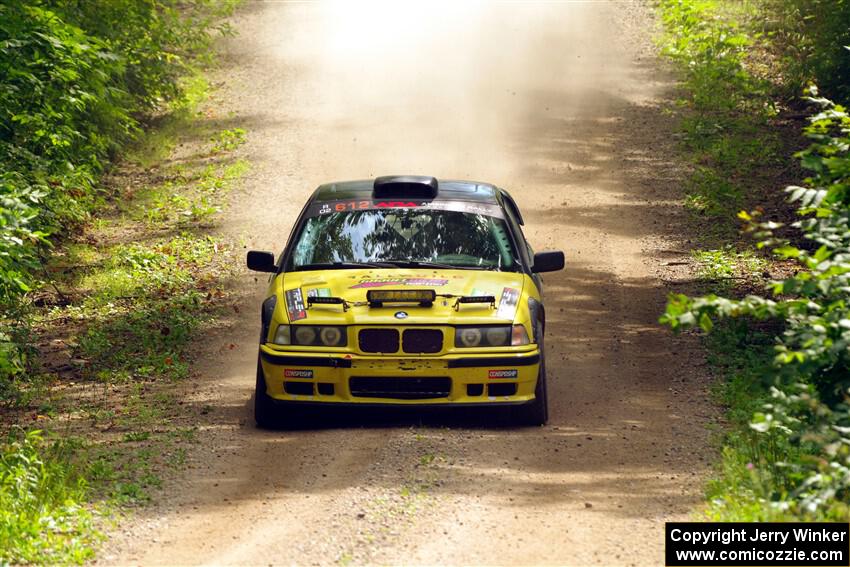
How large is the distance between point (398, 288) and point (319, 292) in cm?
65

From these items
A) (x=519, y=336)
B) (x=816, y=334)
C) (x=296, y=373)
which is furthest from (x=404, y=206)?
(x=816, y=334)

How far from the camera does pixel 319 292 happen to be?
930 cm

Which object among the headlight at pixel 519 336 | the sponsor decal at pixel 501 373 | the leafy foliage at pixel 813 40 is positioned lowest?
the sponsor decal at pixel 501 373

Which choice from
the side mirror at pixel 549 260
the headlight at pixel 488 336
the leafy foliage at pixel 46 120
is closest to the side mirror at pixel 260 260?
the leafy foliage at pixel 46 120

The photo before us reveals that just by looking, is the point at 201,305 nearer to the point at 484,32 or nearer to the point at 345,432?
the point at 345,432

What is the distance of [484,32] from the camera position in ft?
101

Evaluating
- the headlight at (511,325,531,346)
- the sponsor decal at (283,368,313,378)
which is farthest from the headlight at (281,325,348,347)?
the headlight at (511,325,531,346)

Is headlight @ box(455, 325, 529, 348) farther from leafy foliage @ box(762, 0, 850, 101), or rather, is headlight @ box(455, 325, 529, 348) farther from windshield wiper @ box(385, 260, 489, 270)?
leafy foliage @ box(762, 0, 850, 101)

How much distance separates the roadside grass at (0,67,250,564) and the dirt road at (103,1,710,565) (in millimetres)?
348

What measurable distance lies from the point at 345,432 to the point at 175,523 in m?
2.17

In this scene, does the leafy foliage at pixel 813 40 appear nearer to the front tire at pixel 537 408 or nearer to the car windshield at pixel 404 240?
the car windshield at pixel 404 240

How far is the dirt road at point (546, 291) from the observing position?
6965 mm

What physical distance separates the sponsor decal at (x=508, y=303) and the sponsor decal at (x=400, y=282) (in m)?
0.49

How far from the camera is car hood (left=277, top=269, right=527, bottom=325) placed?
8.98m
